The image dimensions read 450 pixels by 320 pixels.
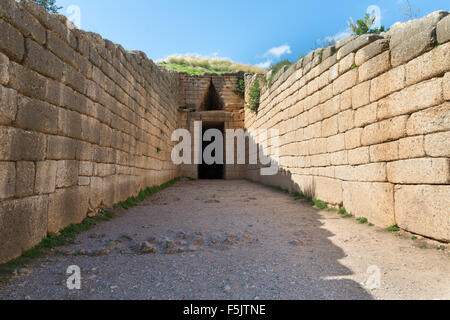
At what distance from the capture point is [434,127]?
336cm

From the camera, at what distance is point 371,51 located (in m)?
4.57

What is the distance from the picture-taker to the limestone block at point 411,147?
3564 mm

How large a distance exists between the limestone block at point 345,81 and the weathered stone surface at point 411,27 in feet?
2.85

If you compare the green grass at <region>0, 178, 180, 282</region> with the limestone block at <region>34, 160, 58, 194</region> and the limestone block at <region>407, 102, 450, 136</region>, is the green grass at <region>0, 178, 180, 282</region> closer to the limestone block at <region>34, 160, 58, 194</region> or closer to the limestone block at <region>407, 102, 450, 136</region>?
the limestone block at <region>34, 160, 58, 194</region>

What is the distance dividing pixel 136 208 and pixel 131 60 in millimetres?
3555

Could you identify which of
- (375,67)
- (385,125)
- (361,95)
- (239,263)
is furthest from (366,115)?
(239,263)

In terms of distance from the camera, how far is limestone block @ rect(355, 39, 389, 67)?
4320mm

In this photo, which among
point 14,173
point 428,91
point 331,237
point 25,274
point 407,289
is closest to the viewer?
point 407,289

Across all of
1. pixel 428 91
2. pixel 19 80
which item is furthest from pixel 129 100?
pixel 428 91

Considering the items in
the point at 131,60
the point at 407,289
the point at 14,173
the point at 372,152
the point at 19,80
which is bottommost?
the point at 407,289

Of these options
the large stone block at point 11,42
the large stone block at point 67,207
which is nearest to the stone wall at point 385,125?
the large stone block at point 67,207

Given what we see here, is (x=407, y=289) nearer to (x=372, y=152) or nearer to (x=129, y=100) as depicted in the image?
(x=372, y=152)

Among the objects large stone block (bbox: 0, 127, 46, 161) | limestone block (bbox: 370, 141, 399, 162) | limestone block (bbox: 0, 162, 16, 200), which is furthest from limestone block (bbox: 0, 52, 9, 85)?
limestone block (bbox: 370, 141, 399, 162)

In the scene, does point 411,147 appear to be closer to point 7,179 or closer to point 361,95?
point 361,95
